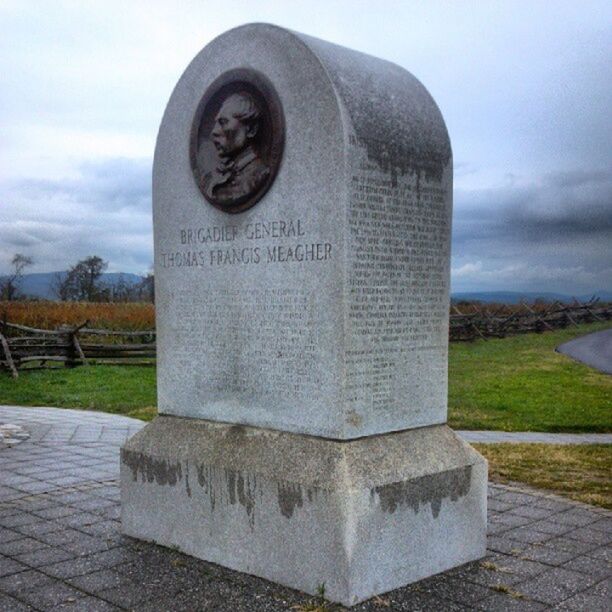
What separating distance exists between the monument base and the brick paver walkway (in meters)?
0.12

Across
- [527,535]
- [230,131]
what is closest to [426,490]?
[527,535]

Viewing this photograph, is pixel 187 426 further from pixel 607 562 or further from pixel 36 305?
pixel 36 305

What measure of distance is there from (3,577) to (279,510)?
1589 millimetres

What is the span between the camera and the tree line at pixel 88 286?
38312 millimetres

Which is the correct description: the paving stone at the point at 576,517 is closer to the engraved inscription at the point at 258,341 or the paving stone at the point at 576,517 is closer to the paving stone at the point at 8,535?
the engraved inscription at the point at 258,341

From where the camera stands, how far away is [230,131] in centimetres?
495

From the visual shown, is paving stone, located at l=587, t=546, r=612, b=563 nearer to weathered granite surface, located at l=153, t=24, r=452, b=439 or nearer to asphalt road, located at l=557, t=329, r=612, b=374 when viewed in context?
weathered granite surface, located at l=153, t=24, r=452, b=439

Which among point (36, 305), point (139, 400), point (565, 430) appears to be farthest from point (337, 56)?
point (36, 305)

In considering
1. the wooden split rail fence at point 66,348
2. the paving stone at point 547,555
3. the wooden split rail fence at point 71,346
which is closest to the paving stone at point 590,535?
the paving stone at point 547,555

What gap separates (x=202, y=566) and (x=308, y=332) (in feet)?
5.02

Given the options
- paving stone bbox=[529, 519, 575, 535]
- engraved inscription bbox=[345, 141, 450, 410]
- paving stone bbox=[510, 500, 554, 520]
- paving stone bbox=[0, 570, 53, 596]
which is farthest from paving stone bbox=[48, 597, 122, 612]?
paving stone bbox=[510, 500, 554, 520]

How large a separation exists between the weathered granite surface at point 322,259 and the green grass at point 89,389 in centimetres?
689

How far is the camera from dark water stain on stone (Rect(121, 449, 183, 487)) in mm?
5172

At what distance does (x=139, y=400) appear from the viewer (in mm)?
13742
